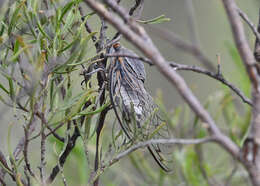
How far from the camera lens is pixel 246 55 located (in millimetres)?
451

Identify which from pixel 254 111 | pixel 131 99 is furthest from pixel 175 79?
pixel 131 99

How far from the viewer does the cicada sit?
77 centimetres

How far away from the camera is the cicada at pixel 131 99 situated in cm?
77

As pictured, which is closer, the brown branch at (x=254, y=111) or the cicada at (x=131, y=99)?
the brown branch at (x=254, y=111)

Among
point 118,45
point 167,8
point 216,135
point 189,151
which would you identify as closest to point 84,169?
point 189,151

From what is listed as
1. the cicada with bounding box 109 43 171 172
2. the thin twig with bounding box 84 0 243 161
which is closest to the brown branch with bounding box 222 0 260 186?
the thin twig with bounding box 84 0 243 161

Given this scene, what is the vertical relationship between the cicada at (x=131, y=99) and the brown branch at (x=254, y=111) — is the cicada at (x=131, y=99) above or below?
above

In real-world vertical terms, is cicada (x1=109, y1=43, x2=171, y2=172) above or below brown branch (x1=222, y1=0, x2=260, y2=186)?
above

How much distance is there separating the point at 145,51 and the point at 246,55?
108 millimetres

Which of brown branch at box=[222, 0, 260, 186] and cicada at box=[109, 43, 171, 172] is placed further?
cicada at box=[109, 43, 171, 172]

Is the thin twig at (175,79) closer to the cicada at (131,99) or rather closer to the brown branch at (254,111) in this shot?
the brown branch at (254,111)

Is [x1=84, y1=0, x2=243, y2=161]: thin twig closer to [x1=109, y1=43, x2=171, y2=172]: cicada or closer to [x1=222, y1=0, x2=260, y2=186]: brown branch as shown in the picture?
[x1=222, y1=0, x2=260, y2=186]: brown branch

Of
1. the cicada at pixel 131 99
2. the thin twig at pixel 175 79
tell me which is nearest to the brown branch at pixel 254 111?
the thin twig at pixel 175 79

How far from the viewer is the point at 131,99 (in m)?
0.82
